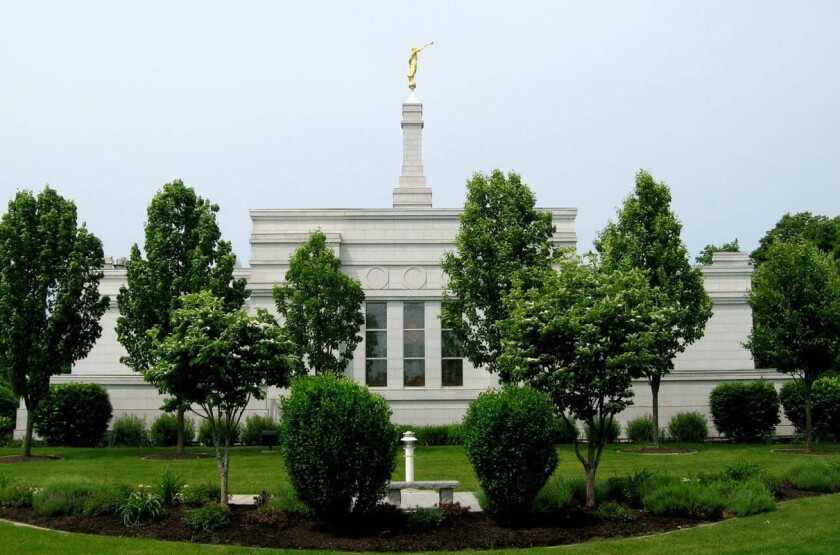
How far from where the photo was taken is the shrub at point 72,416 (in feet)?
98.4

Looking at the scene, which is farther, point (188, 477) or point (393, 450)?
point (188, 477)

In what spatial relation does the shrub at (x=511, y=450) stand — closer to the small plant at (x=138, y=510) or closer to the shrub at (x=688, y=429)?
the small plant at (x=138, y=510)

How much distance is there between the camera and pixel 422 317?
3381cm

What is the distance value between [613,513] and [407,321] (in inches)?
803

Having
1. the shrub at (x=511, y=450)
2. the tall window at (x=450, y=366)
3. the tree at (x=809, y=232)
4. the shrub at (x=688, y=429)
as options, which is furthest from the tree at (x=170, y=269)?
the tree at (x=809, y=232)

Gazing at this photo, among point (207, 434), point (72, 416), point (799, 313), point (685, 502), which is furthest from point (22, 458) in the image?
point (799, 313)

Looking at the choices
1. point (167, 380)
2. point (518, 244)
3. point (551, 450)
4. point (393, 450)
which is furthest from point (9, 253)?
point (551, 450)

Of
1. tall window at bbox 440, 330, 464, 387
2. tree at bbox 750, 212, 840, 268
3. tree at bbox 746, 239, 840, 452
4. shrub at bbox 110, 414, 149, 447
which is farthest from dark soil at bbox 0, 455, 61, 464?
tree at bbox 750, 212, 840, 268

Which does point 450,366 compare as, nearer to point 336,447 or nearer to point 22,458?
point 22,458

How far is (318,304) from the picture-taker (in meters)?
26.9

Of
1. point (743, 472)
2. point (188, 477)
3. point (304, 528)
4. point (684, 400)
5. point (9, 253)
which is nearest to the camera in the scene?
point (304, 528)

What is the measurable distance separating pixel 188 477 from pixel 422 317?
1497 cm

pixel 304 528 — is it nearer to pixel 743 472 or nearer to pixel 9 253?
pixel 743 472

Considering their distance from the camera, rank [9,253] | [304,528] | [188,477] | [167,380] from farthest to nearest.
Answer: [9,253] < [188,477] < [167,380] < [304,528]
